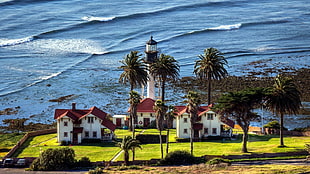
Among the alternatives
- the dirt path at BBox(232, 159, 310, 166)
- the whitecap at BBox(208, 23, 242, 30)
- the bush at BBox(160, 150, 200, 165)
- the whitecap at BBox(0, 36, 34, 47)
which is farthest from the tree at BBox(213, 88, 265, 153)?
the whitecap at BBox(208, 23, 242, 30)

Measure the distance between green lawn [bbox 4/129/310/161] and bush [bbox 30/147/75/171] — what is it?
3.71m

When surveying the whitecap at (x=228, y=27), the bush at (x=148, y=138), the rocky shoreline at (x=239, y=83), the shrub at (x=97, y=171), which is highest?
the whitecap at (x=228, y=27)

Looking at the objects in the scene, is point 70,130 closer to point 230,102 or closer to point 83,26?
point 230,102

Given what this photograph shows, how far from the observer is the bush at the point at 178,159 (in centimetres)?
8406

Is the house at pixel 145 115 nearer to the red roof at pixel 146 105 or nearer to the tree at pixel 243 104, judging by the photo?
the red roof at pixel 146 105

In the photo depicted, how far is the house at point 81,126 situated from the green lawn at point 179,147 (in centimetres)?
220

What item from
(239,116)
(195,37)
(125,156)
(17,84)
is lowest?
(125,156)

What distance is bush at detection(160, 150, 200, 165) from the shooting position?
84062 mm

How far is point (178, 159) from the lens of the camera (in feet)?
277

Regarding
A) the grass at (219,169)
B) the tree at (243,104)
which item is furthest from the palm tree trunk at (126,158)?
the tree at (243,104)

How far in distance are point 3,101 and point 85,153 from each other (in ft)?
146

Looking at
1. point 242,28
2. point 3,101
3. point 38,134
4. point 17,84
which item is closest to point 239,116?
point 38,134

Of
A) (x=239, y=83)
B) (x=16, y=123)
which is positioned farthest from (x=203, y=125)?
(x=239, y=83)

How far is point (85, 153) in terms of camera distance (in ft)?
297
